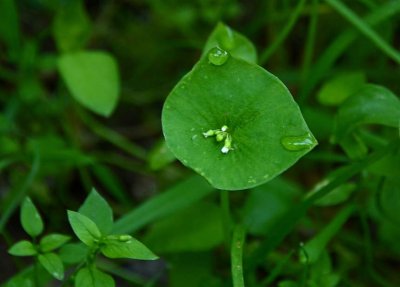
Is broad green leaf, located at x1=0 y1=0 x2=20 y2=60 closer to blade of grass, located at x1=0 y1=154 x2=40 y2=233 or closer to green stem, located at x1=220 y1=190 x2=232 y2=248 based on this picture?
blade of grass, located at x1=0 y1=154 x2=40 y2=233

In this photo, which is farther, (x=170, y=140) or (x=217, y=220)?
(x=217, y=220)

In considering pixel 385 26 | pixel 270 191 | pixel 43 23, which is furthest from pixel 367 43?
pixel 43 23

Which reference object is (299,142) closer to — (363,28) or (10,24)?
(363,28)

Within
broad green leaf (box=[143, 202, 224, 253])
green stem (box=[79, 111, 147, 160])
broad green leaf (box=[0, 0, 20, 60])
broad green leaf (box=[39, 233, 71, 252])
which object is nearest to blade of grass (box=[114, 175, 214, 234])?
broad green leaf (box=[143, 202, 224, 253])

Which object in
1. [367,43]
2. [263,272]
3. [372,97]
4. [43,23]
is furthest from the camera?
[43,23]

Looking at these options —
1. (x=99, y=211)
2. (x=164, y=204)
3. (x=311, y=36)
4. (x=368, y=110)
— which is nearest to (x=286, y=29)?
(x=311, y=36)

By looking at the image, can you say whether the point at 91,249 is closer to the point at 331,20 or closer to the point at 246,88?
the point at 246,88

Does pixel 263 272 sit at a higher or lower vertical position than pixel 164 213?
lower
